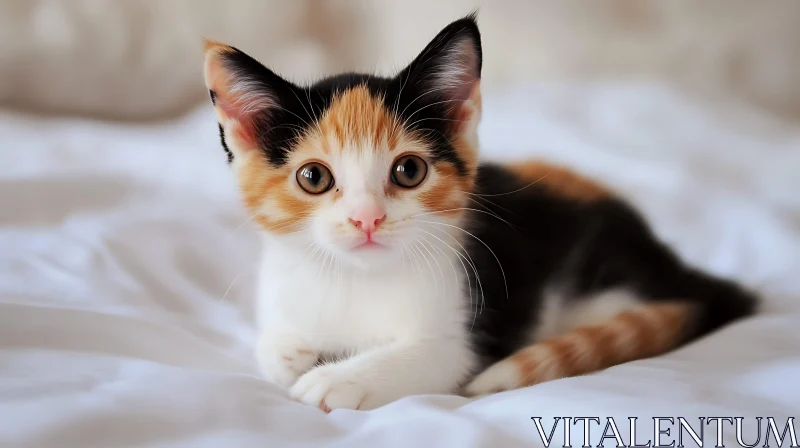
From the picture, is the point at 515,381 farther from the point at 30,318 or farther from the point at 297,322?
the point at 30,318

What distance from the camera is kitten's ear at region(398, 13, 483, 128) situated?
0.97 m

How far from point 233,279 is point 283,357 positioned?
0.40 meters

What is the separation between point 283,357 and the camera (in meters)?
1.02

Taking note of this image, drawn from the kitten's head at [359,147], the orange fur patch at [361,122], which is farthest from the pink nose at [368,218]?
the orange fur patch at [361,122]

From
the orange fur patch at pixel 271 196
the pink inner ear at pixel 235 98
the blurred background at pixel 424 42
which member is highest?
the blurred background at pixel 424 42

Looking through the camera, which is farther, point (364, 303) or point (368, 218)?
point (364, 303)

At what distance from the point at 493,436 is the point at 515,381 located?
213mm

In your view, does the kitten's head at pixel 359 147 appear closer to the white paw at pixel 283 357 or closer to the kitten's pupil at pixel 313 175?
the kitten's pupil at pixel 313 175

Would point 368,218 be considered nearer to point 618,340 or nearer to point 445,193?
point 445,193

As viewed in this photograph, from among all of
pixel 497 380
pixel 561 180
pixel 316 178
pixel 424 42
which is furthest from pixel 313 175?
pixel 424 42

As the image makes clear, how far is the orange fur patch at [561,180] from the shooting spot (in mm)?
1348

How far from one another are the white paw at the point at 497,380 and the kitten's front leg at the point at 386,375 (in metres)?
0.03

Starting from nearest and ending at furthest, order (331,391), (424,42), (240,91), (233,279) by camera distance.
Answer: (331,391) < (240,91) < (233,279) < (424,42)

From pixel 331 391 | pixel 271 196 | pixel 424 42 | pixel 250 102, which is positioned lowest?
pixel 331 391
